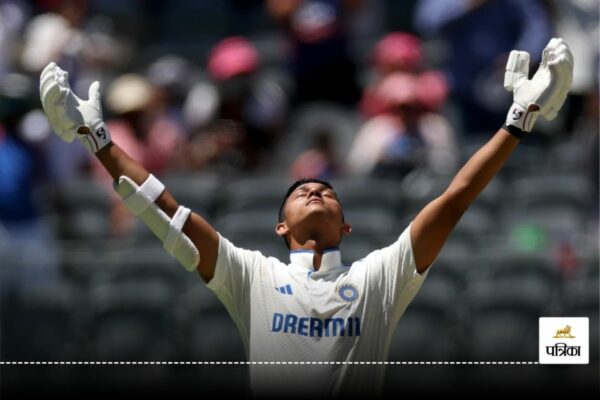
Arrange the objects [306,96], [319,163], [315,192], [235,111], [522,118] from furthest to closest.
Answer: [306,96] → [235,111] → [319,163] → [315,192] → [522,118]

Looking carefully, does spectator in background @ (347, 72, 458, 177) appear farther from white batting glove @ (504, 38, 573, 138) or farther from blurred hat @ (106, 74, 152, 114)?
white batting glove @ (504, 38, 573, 138)

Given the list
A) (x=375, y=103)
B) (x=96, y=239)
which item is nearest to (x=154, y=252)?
(x=96, y=239)

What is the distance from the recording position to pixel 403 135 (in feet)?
34.1

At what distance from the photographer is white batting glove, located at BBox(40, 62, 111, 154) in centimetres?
557

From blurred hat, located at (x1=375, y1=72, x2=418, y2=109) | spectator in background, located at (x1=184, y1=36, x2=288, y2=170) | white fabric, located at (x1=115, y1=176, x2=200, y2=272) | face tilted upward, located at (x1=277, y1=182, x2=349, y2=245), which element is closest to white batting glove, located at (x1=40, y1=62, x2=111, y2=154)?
white fabric, located at (x1=115, y1=176, x2=200, y2=272)

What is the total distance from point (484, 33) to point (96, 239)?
11.3 feet

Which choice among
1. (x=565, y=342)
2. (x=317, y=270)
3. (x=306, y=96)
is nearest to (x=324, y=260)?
(x=317, y=270)

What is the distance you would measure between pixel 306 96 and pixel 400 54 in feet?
2.87

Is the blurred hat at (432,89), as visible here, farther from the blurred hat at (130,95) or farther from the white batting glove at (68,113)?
the white batting glove at (68,113)

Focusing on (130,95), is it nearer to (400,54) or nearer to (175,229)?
(400,54)

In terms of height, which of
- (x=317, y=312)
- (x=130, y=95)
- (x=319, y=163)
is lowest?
(x=317, y=312)

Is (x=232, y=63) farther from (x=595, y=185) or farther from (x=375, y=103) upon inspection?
(x=595, y=185)

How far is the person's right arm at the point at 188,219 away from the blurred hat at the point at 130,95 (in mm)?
5384

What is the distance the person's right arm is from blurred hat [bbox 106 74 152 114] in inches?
212
